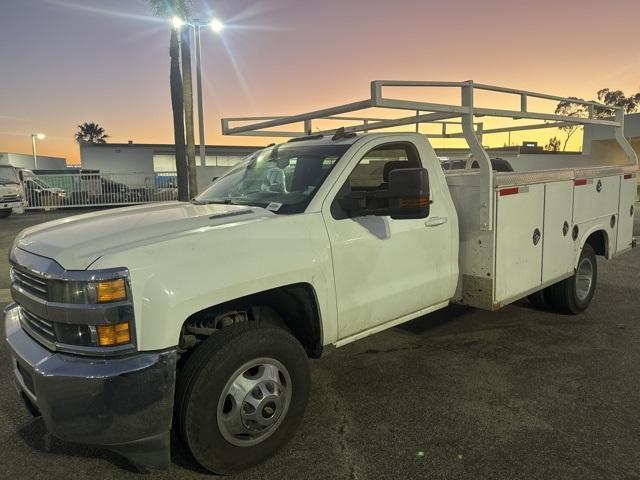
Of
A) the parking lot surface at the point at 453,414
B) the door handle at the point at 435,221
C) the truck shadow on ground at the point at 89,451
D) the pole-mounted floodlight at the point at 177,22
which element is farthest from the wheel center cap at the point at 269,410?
the pole-mounted floodlight at the point at 177,22

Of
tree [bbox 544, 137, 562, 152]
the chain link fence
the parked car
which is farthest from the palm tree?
tree [bbox 544, 137, 562, 152]

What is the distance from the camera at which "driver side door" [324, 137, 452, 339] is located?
11.1 ft

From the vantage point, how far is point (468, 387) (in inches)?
158

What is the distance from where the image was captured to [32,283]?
9.11ft

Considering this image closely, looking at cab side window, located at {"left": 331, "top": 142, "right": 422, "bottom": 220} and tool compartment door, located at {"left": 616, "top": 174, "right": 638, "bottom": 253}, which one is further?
tool compartment door, located at {"left": 616, "top": 174, "right": 638, "bottom": 253}

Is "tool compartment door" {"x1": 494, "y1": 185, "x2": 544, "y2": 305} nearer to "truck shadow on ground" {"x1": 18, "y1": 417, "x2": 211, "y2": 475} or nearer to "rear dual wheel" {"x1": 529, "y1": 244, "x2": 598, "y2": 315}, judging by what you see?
"rear dual wheel" {"x1": 529, "y1": 244, "x2": 598, "y2": 315}

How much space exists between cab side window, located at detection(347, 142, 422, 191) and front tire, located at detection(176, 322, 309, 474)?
1.43 meters

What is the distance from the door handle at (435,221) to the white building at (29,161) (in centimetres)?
5716

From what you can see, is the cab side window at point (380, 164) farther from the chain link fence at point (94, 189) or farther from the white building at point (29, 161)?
the white building at point (29, 161)

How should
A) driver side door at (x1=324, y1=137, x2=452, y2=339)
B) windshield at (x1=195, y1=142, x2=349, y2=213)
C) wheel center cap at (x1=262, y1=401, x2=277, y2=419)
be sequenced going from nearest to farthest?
1. wheel center cap at (x1=262, y1=401, x2=277, y2=419)
2. driver side door at (x1=324, y1=137, x2=452, y2=339)
3. windshield at (x1=195, y1=142, x2=349, y2=213)

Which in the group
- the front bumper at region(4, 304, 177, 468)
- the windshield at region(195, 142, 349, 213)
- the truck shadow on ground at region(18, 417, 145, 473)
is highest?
the windshield at region(195, 142, 349, 213)

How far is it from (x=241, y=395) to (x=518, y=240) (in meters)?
2.88

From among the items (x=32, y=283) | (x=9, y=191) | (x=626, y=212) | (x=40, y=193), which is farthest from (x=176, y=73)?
(x=32, y=283)

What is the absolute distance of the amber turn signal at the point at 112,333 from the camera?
2453mm
